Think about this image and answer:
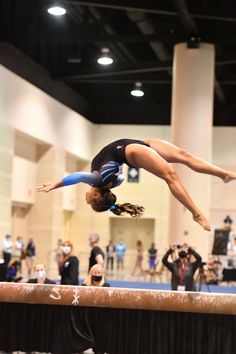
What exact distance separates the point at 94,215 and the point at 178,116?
41.0 ft

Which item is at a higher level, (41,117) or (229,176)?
(41,117)

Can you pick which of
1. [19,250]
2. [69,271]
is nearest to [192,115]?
[19,250]

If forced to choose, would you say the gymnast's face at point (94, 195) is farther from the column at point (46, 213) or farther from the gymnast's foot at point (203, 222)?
the column at point (46, 213)

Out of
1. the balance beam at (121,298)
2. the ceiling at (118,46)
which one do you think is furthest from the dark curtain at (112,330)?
the ceiling at (118,46)

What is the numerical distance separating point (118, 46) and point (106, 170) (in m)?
22.0

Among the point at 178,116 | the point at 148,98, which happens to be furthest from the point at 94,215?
the point at 178,116

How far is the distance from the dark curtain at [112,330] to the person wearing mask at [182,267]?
10.3 ft

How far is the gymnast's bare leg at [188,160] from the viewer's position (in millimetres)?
6715

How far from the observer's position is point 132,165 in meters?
6.68

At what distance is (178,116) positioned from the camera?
853 inches

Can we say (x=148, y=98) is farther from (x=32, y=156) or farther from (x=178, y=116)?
(x=178, y=116)

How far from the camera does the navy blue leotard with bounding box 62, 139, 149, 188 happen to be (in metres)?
6.52

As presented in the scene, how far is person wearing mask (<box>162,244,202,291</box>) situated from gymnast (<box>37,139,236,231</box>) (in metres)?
4.33

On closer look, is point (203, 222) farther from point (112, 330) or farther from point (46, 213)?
point (46, 213)
